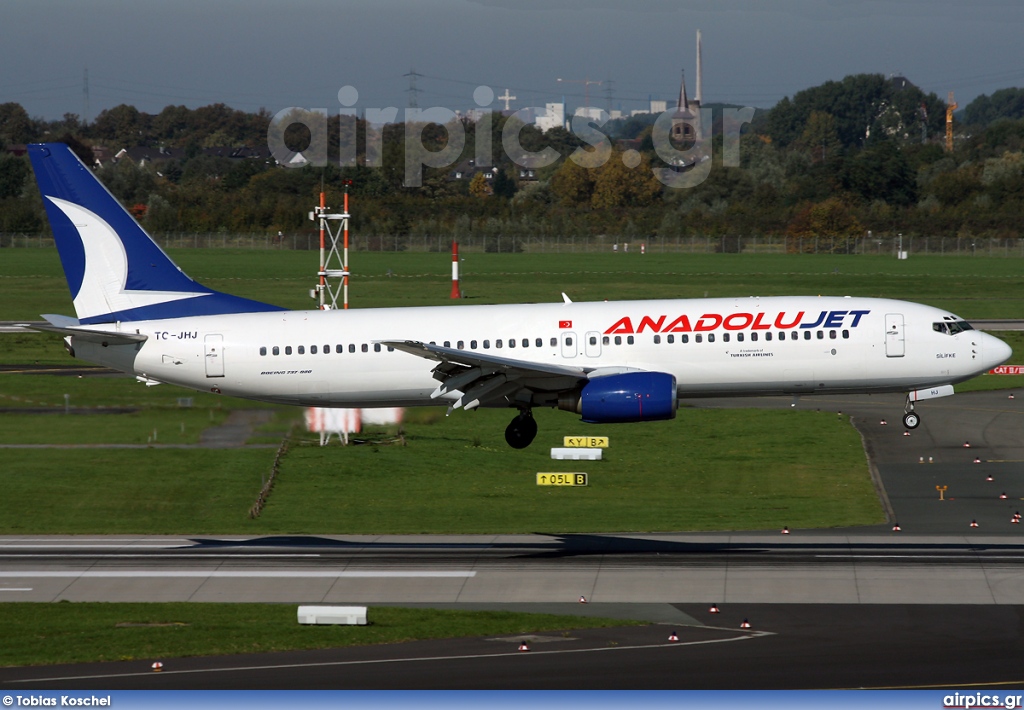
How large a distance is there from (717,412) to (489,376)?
40472 mm

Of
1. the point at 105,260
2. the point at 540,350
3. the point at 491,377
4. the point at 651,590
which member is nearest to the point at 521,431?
the point at 491,377

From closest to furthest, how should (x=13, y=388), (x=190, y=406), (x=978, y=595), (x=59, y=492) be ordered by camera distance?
1. (x=978, y=595)
2. (x=190, y=406)
3. (x=59, y=492)
4. (x=13, y=388)

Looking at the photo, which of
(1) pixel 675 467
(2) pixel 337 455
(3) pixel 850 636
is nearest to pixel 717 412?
(1) pixel 675 467

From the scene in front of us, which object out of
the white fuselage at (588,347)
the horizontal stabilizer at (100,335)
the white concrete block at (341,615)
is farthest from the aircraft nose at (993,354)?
the horizontal stabilizer at (100,335)

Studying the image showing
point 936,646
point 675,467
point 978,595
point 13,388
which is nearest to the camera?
point 936,646

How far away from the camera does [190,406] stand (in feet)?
210

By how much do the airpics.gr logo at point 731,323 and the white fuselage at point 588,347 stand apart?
0.04 m

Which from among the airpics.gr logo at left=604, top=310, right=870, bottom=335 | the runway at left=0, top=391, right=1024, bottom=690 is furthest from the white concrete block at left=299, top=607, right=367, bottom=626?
the airpics.gr logo at left=604, top=310, right=870, bottom=335

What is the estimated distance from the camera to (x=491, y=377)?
2026 inches

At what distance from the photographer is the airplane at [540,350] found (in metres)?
51.5

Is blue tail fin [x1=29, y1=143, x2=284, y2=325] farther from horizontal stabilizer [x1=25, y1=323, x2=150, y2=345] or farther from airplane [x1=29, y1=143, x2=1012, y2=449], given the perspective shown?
horizontal stabilizer [x1=25, y1=323, x2=150, y2=345]

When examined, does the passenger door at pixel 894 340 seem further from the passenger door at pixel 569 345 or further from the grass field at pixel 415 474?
the grass field at pixel 415 474

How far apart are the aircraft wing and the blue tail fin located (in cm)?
824

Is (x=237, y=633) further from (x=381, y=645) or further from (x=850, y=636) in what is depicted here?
(x=850, y=636)
